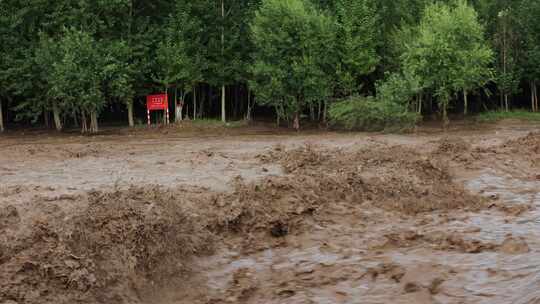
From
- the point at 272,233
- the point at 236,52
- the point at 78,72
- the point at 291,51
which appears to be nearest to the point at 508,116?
the point at 291,51

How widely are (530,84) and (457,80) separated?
1061 centimetres

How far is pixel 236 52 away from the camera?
35594 millimetres

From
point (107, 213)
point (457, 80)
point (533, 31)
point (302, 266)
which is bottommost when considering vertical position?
point (302, 266)

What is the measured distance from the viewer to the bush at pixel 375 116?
29.7 m

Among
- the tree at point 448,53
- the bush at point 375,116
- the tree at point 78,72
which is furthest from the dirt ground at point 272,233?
the tree at point 448,53

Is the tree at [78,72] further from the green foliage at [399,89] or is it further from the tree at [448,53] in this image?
the tree at [448,53]

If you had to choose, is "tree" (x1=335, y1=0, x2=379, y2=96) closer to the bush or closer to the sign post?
the bush

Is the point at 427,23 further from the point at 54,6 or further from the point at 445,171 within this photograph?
the point at 445,171

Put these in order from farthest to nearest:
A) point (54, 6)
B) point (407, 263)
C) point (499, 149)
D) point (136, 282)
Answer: point (54, 6), point (499, 149), point (407, 263), point (136, 282)

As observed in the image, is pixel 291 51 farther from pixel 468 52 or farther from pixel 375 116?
pixel 468 52

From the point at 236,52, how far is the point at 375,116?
956 cm

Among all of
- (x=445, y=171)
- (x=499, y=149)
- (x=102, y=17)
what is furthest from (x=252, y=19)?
(x=445, y=171)

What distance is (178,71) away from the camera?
110 ft

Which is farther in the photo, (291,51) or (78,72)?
(291,51)
